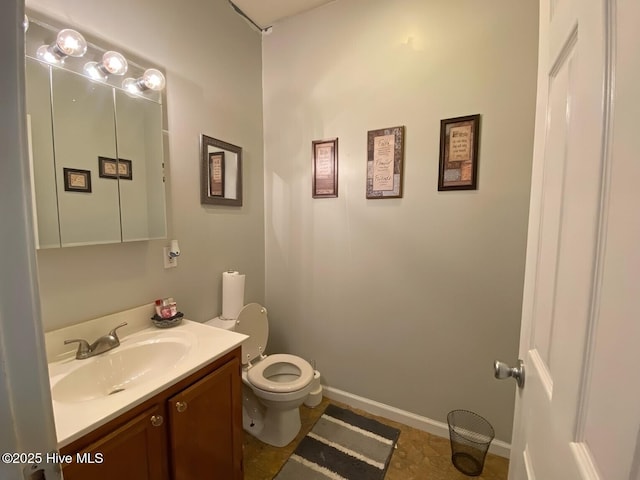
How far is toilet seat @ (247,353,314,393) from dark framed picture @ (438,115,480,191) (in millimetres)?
1399

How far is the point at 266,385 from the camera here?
1548 mm

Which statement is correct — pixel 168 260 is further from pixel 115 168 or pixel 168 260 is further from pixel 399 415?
pixel 399 415

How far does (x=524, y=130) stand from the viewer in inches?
55.3

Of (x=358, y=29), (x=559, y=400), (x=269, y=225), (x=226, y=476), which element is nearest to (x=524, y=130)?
(x=358, y=29)

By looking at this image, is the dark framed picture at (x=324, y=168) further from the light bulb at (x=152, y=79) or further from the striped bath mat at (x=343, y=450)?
the striped bath mat at (x=343, y=450)

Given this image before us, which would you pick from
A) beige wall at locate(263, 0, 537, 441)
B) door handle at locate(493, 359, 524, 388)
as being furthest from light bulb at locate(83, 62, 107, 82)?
door handle at locate(493, 359, 524, 388)

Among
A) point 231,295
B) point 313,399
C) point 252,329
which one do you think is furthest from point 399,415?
point 231,295

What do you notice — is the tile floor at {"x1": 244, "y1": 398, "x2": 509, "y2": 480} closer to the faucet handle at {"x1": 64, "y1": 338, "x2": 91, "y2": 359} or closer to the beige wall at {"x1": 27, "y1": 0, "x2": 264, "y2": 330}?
the beige wall at {"x1": 27, "y1": 0, "x2": 264, "y2": 330}

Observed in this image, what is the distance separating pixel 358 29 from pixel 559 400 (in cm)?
208

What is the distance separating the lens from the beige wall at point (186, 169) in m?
1.16

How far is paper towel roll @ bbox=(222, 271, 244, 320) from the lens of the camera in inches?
70.0

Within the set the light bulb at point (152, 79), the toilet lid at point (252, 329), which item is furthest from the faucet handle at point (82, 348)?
the light bulb at point (152, 79)

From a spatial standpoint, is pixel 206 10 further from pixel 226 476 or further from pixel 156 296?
pixel 226 476

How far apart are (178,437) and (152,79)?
61.4 inches
